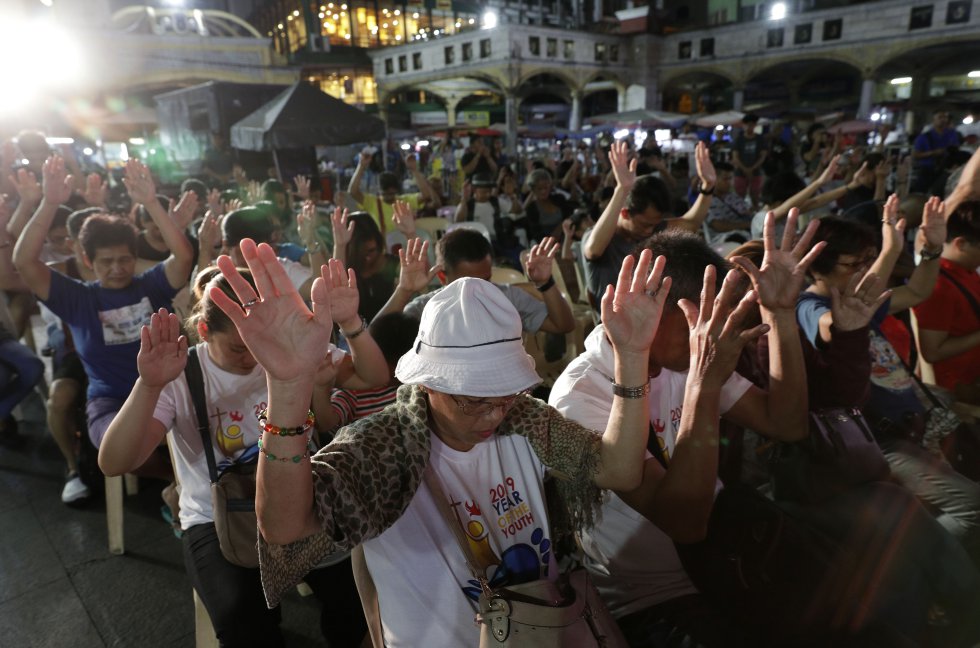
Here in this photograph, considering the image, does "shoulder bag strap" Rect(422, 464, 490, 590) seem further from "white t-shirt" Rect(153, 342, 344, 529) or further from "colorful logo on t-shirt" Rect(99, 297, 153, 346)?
"colorful logo on t-shirt" Rect(99, 297, 153, 346)

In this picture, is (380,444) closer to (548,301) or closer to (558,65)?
(548,301)

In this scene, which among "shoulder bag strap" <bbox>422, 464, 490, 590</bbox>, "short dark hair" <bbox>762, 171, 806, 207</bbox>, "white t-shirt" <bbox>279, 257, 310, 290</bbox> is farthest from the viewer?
"short dark hair" <bbox>762, 171, 806, 207</bbox>

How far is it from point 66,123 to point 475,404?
30641mm

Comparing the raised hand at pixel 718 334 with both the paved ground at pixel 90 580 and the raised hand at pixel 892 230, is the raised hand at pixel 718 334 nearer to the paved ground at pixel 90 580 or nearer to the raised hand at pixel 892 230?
the raised hand at pixel 892 230

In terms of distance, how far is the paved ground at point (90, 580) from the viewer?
276cm

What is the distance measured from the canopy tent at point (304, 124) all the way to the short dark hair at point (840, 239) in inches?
300

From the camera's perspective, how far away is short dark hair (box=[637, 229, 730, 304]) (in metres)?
1.98

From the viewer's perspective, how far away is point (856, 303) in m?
2.27

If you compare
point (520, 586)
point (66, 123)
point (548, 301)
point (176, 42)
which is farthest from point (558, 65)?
point (520, 586)

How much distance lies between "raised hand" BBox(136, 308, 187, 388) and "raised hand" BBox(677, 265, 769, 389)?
1.67 m

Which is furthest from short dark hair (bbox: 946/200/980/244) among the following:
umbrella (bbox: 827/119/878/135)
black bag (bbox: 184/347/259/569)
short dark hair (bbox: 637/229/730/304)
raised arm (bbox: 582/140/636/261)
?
umbrella (bbox: 827/119/878/135)

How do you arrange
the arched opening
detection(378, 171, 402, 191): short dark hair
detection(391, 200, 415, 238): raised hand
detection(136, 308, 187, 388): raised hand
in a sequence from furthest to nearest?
the arched opening → detection(378, 171, 402, 191): short dark hair → detection(391, 200, 415, 238): raised hand → detection(136, 308, 187, 388): raised hand

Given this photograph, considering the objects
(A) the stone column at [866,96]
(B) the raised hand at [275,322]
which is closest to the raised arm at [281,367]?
(B) the raised hand at [275,322]

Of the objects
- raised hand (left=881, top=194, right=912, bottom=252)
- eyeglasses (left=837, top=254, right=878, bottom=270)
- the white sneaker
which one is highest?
raised hand (left=881, top=194, right=912, bottom=252)
